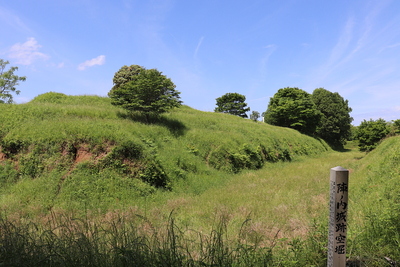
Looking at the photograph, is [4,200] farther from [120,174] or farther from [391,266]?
[391,266]

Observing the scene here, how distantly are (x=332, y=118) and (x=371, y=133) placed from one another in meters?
24.0

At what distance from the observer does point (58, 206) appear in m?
10.0

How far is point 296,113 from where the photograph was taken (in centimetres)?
4812

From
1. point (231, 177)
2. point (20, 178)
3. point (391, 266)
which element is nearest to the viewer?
point (391, 266)

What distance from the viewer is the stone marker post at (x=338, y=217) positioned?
13.1ft

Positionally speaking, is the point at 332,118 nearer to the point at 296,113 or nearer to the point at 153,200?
the point at 296,113

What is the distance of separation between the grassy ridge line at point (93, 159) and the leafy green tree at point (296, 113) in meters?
32.6

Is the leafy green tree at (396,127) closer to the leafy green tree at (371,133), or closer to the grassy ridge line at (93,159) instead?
the leafy green tree at (371,133)

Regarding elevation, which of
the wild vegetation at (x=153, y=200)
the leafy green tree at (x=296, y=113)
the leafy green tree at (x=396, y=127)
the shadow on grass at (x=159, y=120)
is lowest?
the wild vegetation at (x=153, y=200)

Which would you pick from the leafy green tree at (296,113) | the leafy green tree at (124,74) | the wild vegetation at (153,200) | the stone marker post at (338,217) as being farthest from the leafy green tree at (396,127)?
the leafy green tree at (124,74)

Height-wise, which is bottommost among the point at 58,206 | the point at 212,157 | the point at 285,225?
the point at 58,206

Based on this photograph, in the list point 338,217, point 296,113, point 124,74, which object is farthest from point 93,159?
point 296,113

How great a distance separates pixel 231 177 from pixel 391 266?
1329 cm

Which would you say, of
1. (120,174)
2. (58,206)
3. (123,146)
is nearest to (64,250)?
(58,206)
